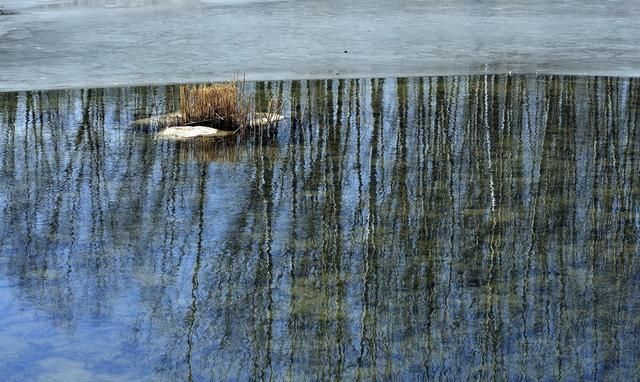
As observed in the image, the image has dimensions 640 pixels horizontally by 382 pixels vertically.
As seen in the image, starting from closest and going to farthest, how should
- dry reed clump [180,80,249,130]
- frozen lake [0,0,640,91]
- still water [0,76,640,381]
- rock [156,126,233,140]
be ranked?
1. still water [0,76,640,381]
2. rock [156,126,233,140]
3. dry reed clump [180,80,249,130]
4. frozen lake [0,0,640,91]

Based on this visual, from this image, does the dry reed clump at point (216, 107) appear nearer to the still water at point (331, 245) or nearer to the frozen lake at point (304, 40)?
the still water at point (331, 245)

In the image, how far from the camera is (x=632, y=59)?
11.7 metres

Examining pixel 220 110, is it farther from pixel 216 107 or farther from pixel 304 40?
pixel 304 40

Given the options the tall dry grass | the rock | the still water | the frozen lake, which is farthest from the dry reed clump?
the frozen lake

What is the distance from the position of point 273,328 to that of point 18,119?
5226 mm

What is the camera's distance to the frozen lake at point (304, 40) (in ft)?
37.1

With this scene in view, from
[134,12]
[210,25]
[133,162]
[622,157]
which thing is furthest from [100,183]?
[134,12]

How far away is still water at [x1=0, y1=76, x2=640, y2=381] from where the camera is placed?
4.54m

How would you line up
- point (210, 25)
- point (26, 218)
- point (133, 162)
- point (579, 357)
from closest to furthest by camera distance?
point (579, 357)
point (26, 218)
point (133, 162)
point (210, 25)

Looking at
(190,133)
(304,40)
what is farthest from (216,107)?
(304,40)

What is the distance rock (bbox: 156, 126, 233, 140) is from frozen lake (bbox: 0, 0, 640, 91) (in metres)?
2.05

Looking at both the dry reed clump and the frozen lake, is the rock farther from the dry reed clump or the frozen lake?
the frozen lake

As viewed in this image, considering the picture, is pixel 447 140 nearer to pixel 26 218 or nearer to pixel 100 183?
pixel 100 183

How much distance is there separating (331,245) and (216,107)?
3.22 meters
